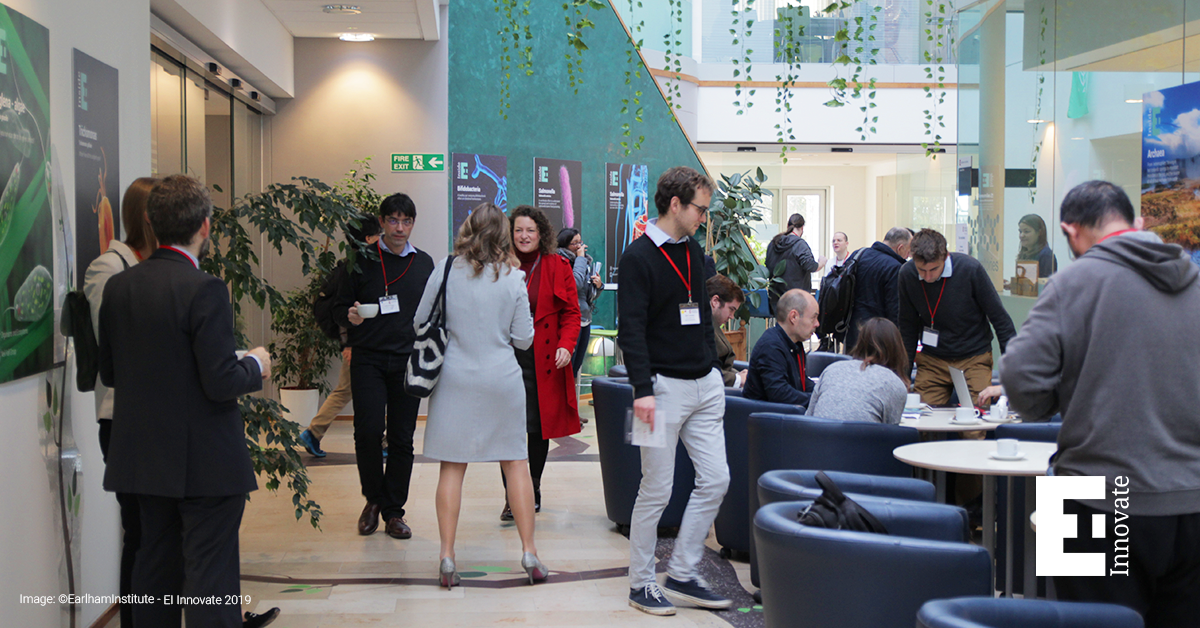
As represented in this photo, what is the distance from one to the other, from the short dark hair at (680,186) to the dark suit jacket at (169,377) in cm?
174

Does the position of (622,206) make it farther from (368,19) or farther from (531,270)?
(531,270)

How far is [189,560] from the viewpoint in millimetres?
2680

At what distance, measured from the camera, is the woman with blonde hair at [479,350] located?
12.9 feet

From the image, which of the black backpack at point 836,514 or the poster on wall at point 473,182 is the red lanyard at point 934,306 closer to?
the black backpack at point 836,514

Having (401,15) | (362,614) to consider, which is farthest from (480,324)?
(401,15)

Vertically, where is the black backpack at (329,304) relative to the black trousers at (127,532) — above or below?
above

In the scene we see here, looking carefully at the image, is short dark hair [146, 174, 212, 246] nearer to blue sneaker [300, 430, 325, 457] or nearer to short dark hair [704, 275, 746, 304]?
short dark hair [704, 275, 746, 304]

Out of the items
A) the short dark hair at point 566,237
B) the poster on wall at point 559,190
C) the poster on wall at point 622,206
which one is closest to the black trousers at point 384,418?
the short dark hair at point 566,237

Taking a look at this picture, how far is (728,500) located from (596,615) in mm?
917

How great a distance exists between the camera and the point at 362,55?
8.31 metres

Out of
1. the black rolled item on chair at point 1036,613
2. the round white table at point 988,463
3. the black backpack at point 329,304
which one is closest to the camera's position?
the black rolled item on chair at point 1036,613

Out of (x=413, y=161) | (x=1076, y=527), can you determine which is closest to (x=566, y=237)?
(x=413, y=161)

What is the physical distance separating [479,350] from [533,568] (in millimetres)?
992

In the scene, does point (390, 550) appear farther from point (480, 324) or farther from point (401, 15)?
point (401, 15)
